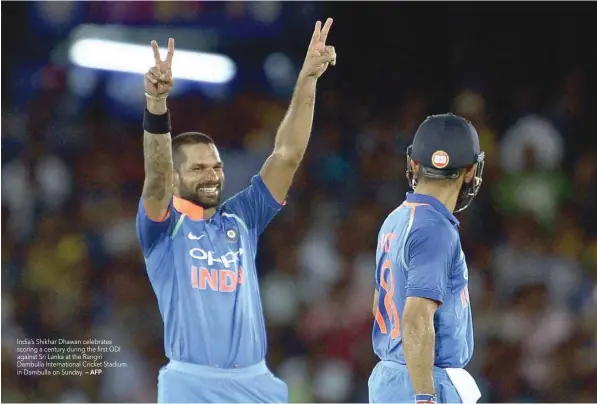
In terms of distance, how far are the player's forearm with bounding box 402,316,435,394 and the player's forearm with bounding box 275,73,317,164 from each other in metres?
1.36

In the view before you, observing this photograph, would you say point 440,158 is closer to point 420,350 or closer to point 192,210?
point 420,350

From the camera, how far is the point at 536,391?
821 cm

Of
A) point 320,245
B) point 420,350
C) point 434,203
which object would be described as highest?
point 434,203

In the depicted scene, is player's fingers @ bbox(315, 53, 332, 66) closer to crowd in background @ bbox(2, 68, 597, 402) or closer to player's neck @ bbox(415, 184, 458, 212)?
player's neck @ bbox(415, 184, 458, 212)

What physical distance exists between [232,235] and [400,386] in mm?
1168

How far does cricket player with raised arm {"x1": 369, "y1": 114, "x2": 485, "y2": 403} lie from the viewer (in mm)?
3689

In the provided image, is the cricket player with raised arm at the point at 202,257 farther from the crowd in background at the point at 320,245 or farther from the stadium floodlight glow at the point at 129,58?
the stadium floodlight glow at the point at 129,58

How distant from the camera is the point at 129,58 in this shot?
8.99 metres

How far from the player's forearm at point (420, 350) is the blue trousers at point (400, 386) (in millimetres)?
223

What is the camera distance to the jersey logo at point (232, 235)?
4541mm

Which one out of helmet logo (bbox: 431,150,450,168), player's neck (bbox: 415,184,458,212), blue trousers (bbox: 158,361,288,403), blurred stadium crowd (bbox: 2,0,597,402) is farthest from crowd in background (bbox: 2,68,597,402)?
helmet logo (bbox: 431,150,450,168)

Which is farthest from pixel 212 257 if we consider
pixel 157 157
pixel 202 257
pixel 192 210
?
pixel 157 157

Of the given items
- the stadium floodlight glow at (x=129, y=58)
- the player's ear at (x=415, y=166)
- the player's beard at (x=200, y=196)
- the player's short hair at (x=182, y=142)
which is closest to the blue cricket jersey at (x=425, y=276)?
the player's ear at (x=415, y=166)

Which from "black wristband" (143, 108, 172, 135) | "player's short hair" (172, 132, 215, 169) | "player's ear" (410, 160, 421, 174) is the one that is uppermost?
"black wristband" (143, 108, 172, 135)
